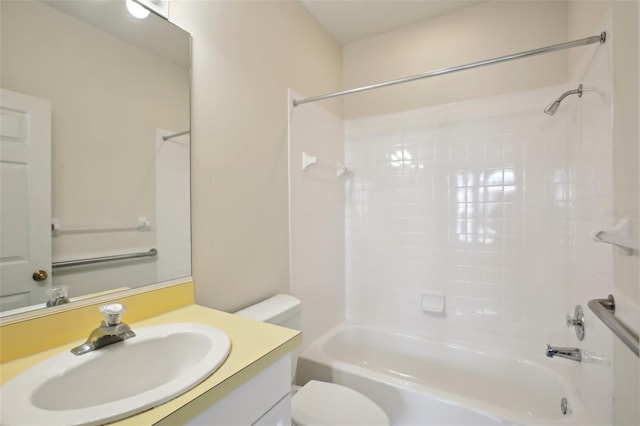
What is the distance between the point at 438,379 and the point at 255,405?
164 centimetres

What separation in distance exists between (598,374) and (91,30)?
226cm

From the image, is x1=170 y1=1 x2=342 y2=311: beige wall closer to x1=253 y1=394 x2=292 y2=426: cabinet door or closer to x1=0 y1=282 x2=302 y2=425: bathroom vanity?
x1=0 y1=282 x2=302 y2=425: bathroom vanity

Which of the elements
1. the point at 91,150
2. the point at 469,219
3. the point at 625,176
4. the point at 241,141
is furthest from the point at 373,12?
the point at 91,150

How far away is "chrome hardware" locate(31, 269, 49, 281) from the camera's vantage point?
80cm

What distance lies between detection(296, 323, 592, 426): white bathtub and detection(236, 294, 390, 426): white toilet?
24cm

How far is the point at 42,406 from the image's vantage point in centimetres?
61

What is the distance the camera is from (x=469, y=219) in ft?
6.49

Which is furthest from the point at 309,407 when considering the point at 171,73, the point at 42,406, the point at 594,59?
the point at 594,59

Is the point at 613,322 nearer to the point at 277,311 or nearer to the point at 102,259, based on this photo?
the point at 277,311

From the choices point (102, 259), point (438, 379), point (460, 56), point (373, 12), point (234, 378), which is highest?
point (373, 12)

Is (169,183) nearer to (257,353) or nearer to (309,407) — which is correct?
(257,353)

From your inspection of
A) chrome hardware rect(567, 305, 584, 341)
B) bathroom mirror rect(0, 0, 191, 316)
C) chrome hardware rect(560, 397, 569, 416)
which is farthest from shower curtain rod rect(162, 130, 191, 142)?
chrome hardware rect(560, 397, 569, 416)

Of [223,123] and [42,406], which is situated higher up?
[223,123]

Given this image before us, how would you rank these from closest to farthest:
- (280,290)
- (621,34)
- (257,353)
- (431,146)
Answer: (257,353) < (621,34) < (280,290) < (431,146)
